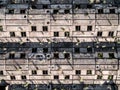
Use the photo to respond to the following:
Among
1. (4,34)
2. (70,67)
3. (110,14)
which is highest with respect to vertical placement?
(110,14)

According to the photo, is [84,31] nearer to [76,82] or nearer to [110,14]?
[110,14]

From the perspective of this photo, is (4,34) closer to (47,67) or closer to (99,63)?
(47,67)

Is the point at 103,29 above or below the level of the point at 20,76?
above

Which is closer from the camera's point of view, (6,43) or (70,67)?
(70,67)

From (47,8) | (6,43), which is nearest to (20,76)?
(6,43)

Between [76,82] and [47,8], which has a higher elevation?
[47,8]

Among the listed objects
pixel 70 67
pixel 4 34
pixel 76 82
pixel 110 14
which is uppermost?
pixel 110 14

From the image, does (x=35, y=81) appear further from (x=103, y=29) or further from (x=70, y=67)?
(x=103, y=29)

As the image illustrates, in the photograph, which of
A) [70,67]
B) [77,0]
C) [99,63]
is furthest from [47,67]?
[77,0]

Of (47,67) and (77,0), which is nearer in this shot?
(47,67)
